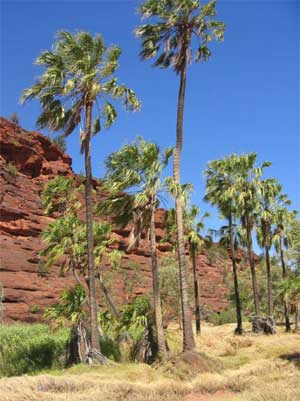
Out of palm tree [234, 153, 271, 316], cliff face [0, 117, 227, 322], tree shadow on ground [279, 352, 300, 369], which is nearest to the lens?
tree shadow on ground [279, 352, 300, 369]

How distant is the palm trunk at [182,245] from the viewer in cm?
1825

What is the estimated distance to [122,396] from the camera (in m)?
11.8

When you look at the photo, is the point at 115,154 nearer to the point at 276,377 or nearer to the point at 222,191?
the point at 276,377

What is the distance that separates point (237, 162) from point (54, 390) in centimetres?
2415

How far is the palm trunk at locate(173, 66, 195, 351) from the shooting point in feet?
59.9

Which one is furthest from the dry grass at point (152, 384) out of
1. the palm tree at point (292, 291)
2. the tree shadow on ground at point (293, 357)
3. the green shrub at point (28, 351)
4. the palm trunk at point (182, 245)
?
the green shrub at point (28, 351)

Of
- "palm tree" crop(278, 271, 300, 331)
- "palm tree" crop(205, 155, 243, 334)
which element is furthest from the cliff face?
"palm tree" crop(278, 271, 300, 331)

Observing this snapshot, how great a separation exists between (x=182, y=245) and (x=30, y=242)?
38.6 meters

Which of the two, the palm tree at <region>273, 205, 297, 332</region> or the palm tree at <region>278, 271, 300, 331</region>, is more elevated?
the palm tree at <region>273, 205, 297, 332</region>

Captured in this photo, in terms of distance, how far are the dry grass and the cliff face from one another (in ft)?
86.6

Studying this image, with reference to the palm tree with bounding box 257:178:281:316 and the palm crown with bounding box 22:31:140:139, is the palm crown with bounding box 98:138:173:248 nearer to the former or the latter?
the palm crown with bounding box 22:31:140:139

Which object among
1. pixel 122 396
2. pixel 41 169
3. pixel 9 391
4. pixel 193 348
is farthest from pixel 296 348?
pixel 41 169

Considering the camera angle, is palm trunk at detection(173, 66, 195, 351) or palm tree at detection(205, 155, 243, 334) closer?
palm trunk at detection(173, 66, 195, 351)

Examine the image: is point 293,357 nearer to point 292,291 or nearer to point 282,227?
point 292,291
